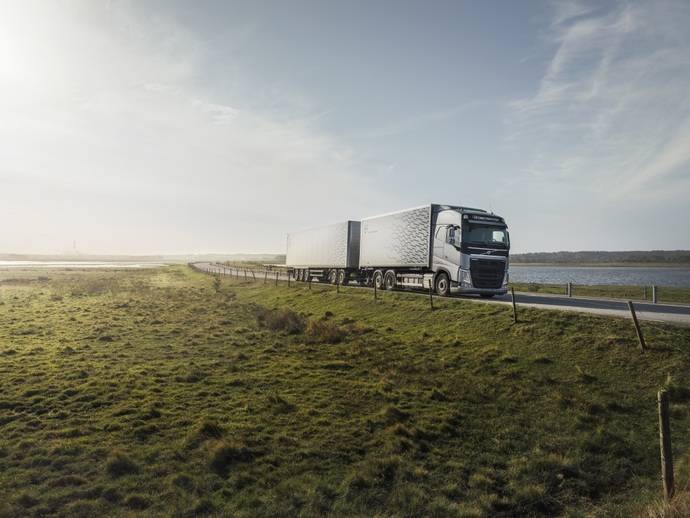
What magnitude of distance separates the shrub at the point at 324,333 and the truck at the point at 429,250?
6.71m

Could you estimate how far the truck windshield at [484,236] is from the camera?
870 inches

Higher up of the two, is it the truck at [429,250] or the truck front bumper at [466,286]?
the truck at [429,250]

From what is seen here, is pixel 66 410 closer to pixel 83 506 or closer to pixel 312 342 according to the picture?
pixel 83 506

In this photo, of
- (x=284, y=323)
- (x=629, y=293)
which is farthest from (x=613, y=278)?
(x=284, y=323)

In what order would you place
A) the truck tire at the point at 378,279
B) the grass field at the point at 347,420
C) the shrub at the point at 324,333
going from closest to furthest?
1. the grass field at the point at 347,420
2. the shrub at the point at 324,333
3. the truck tire at the point at 378,279

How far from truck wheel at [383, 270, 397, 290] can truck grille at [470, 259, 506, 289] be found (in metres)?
7.34

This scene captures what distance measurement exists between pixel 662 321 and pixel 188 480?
15.3 meters

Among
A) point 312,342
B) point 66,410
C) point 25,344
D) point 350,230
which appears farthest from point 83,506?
point 350,230

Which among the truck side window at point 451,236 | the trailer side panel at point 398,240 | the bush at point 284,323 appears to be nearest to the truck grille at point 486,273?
the truck side window at point 451,236

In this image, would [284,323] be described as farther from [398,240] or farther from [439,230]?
[398,240]

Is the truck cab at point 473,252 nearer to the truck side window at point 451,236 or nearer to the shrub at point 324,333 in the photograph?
the truck side window at point 451,236

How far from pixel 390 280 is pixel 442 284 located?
592 centimetres

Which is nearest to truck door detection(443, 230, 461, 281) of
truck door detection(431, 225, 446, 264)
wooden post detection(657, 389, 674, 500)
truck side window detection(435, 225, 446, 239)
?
truck door detection(431, 225, 446, 264)

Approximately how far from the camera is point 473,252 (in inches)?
864
